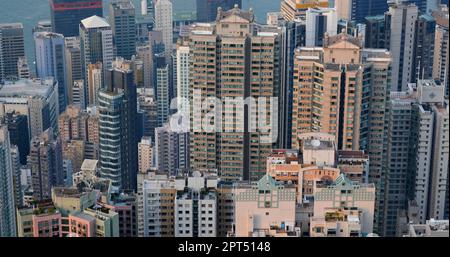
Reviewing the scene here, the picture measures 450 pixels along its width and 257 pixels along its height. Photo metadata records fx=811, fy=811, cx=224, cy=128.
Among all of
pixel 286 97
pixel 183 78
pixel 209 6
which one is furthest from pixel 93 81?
pixel 286 97

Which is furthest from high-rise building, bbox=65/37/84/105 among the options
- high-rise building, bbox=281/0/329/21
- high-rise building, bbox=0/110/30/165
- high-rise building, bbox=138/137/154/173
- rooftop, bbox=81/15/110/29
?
high-rise building, bbox=138/137/154/173

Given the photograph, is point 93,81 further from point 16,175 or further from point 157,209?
point 157,209

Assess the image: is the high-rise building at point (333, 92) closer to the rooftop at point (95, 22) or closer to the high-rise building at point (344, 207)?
the high-rise building at point (344, 207)

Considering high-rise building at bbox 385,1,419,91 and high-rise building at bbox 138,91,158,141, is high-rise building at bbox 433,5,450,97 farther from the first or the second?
high-rise building at bbox 138,91,158,141

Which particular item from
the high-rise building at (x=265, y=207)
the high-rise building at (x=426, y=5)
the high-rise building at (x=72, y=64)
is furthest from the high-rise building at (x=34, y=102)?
the high-rise building at (x=265, y=207)
